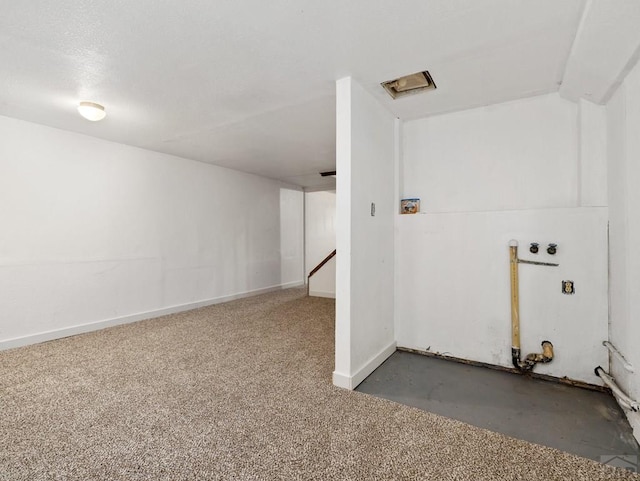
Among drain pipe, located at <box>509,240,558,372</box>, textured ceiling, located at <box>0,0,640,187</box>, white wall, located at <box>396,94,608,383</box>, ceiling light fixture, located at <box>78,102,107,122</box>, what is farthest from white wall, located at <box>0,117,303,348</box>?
drain pipe, located at <box>509,240,558,372</box>

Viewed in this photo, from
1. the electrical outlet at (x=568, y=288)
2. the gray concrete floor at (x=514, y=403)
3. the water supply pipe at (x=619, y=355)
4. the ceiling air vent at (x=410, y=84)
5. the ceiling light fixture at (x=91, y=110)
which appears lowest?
the gray concrete floor at (x=514, y=403)

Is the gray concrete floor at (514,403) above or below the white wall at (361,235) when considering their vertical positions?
below

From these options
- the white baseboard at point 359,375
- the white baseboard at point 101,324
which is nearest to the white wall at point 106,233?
the white baseboard at point 101,324

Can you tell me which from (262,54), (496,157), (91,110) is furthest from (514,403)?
(91,110)

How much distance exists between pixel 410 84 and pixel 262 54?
118cm

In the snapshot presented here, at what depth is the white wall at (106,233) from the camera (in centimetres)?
308

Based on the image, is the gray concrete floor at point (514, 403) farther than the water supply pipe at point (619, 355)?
No

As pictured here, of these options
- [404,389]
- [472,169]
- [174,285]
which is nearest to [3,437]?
[404,389]

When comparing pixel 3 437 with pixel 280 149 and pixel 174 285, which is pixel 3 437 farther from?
pixel 280 149

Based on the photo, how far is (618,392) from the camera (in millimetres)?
1851

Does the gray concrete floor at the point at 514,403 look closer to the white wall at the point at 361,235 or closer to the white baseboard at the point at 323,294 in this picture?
the white wall at the point at 361,235

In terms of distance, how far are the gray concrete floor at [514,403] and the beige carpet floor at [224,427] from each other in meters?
0.14

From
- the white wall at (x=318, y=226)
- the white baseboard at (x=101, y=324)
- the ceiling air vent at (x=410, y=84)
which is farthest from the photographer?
the white wall at (x=318, y=226)

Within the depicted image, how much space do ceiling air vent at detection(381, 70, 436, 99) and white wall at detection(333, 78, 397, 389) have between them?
0.57ft
